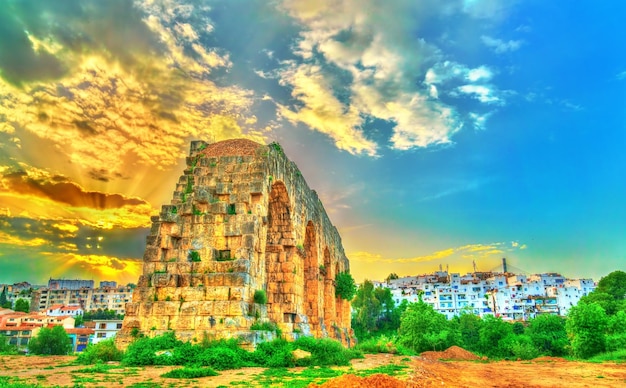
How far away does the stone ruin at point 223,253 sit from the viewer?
37.8 feet

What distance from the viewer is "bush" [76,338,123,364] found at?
1061cm

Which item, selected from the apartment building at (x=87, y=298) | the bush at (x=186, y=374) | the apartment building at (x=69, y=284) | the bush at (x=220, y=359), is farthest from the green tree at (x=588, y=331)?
the apartment building at (x=69, y=284)

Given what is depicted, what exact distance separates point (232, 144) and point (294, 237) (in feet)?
15.5

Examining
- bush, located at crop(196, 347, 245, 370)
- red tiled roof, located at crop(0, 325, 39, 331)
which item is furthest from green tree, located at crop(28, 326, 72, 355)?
bush, located at crop(196, 347, 245, 370)

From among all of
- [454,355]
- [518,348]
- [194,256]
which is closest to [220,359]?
[194,256]

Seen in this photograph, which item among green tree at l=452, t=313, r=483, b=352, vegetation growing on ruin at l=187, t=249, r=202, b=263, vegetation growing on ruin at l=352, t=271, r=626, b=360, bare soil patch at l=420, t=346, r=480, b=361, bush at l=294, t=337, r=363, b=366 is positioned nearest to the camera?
bush at l=294, t=337, r=363, b=366

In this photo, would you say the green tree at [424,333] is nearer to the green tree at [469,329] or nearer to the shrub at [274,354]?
the green tree at [469,329]

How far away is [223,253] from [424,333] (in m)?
17.9

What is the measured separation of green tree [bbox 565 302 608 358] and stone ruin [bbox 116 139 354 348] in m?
14.9

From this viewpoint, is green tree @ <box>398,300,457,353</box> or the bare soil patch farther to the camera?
green tree @ <box>398,300,457,353</box>

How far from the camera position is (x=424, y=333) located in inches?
1019

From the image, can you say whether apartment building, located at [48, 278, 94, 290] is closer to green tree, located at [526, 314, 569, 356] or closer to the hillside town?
the hillside town

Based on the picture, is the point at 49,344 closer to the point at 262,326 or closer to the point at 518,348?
the point at 262,326

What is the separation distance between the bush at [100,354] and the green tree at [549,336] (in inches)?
990
